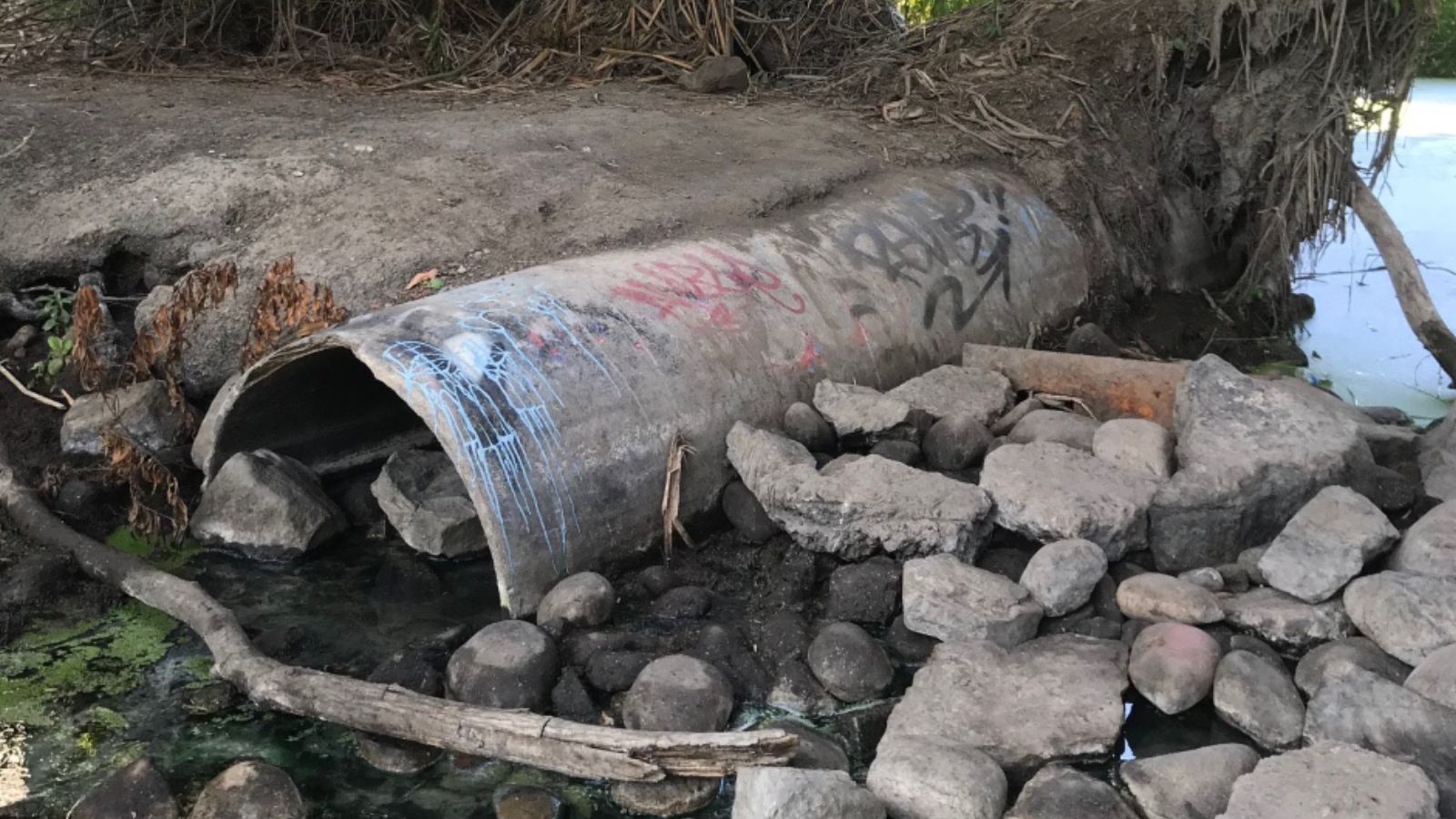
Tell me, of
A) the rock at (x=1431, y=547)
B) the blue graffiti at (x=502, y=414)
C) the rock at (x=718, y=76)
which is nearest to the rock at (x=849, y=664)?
the blue graffiti at (x=502, y=414)

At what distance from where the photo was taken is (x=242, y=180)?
5492 millimetres

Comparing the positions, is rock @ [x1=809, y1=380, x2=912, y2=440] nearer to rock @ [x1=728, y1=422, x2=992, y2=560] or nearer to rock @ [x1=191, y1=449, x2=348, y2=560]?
rock @ [x1=728, y1=422, x2=992, y2=560]

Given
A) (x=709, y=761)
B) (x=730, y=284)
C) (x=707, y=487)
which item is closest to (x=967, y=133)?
(x=730, y=284)

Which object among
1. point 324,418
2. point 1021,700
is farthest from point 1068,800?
point 324,418

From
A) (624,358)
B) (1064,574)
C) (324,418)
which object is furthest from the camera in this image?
(324,418)

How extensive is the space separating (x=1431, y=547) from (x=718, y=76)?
184 inches

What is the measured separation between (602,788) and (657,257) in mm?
2128

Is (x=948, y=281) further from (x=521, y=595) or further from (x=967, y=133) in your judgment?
(x=521, y=595)

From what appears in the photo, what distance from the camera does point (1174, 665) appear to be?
3523 millimetres

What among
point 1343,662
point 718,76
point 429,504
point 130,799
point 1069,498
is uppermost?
point 718,76

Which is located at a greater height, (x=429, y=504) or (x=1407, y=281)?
(x=1407, y=281)

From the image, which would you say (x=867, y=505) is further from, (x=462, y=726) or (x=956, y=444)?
(x=462, y=726)

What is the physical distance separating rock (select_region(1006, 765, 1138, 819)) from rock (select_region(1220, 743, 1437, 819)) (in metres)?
0.24

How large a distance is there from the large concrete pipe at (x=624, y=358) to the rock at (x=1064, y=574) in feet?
3.46
